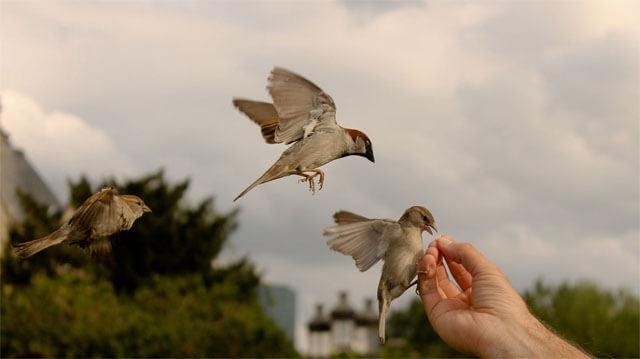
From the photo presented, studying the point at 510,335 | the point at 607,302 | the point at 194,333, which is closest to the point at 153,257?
the point at 194,333

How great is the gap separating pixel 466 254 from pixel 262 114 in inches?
53.2

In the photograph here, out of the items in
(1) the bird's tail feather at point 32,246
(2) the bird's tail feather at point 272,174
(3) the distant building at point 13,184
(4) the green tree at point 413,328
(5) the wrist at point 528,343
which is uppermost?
(3) the distant building at point 13,184

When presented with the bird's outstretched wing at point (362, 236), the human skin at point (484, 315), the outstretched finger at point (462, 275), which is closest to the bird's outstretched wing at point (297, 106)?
the bird's outstretched wing at point (362, 236)

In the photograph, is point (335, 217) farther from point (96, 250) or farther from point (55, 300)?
point (55, 300)

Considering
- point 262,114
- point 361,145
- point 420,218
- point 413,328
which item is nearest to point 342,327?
point 413,328

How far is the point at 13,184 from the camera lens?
27.2 meters

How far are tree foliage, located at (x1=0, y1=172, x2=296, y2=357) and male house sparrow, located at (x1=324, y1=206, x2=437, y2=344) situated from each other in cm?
1327

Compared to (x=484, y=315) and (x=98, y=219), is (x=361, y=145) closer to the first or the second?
(x=98, y=219)

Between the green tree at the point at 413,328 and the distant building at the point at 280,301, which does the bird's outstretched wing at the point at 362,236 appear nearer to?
the distant building at the point at 280,301

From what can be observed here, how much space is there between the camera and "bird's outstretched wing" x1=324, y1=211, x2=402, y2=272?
3.07 m

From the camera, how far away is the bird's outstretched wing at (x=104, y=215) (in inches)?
110

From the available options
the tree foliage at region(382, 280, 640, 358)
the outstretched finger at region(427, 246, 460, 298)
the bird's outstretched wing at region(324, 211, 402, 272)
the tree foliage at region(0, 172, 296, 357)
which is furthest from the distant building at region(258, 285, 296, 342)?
the bird's outstretched wing at region(324, 211, 402, 272)

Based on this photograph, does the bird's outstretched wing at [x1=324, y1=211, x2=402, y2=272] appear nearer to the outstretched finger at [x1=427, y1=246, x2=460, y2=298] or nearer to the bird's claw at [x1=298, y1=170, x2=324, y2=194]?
the bird's claw at [x1=298, y1=170, x2=324, y2=194]

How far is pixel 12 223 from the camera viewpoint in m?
24.8
